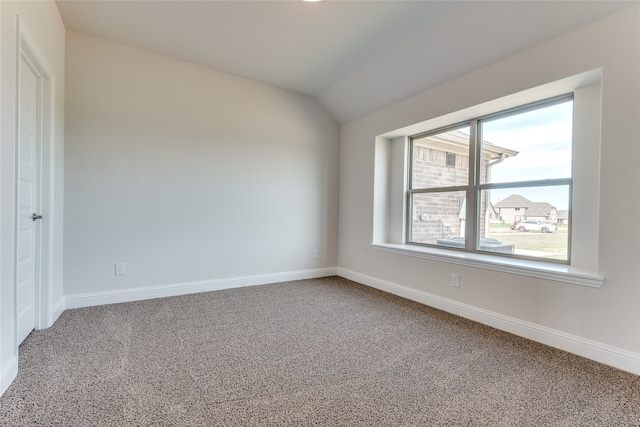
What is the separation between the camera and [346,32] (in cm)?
271

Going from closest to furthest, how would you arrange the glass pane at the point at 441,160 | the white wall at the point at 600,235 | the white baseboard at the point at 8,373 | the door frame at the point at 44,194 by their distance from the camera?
the white baseboard at the point at 8,373, the white wall at the point at 600,235, the door frame at the point at 44,194, the glass pane at the point at 441,160

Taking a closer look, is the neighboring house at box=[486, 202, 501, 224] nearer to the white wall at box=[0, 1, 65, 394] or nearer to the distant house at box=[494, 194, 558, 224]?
the distant house at box=[494, 194, 558, 224]

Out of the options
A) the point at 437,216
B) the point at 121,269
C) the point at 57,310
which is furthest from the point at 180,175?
the point at 437,216

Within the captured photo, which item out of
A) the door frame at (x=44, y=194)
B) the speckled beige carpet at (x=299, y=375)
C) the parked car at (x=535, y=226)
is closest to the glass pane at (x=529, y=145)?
the parked car at (x=535, y=226)

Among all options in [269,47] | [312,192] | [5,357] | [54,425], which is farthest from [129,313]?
[269,47]

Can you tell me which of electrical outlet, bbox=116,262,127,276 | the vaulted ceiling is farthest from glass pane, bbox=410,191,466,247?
electrical outlet, bbox=116,262,127,276

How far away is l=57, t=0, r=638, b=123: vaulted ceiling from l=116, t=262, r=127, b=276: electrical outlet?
227cm

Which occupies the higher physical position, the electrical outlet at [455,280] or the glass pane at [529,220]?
the glass pane at [529,220]

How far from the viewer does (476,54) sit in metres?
2.55

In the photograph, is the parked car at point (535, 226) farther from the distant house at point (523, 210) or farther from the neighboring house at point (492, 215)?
the neighboring house at point (492, 215)

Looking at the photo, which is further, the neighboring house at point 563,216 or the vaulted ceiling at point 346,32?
the neighboring house at point 563,216

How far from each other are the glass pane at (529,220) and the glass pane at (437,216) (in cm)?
26

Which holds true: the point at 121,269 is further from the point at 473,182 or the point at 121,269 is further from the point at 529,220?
the point at 529,220

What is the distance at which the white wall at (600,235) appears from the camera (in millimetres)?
1862
